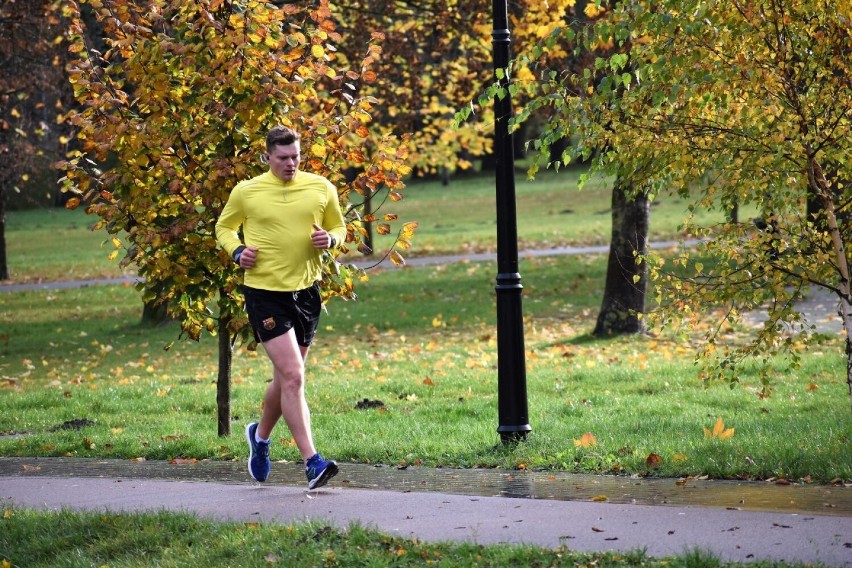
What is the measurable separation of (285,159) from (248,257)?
1.92ft

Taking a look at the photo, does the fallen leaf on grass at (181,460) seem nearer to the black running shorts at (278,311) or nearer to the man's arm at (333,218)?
the black running shorts at (278,311)

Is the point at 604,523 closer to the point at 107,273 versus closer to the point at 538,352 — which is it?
the point at 538,352

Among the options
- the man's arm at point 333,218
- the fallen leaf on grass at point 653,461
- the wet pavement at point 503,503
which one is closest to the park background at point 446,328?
the fallen leaf on grass at point 653,461

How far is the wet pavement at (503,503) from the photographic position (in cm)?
547

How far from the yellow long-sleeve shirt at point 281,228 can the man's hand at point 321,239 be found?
0.37 ft

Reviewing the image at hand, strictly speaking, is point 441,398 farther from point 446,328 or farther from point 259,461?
point 446,328

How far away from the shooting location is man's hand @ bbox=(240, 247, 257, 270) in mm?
6969

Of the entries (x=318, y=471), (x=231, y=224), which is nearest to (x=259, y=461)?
(x=318, y=471)

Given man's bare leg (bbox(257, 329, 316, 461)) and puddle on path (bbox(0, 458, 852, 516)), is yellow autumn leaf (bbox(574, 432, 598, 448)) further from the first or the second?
man's bare leg (bbox(257, 329, 316, 461))

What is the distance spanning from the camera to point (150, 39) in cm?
859

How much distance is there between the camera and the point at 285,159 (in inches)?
276

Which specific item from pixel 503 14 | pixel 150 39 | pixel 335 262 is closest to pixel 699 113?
pixel 503 14

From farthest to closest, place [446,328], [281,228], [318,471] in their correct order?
[446,328] < [281,228] < [318,471]

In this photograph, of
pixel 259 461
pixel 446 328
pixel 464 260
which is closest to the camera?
pixel 259 461
